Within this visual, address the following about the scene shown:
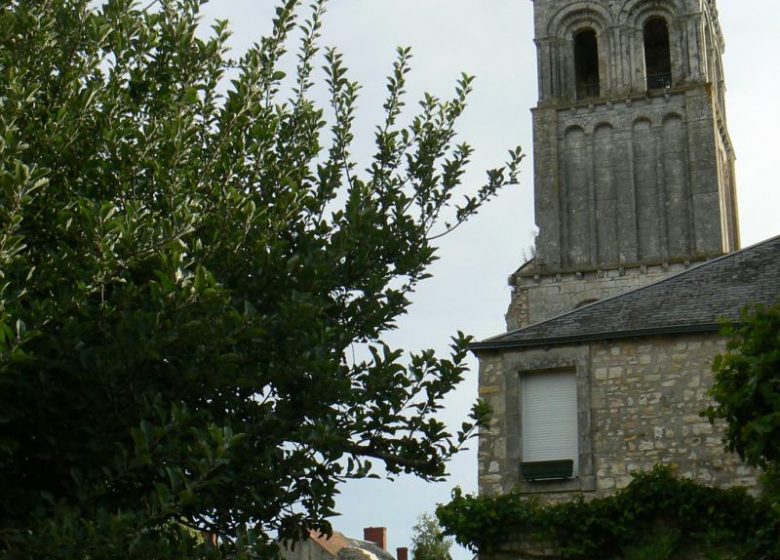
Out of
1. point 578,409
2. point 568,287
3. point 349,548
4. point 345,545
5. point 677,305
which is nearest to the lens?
point 578,409

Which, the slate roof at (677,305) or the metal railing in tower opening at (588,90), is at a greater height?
the metal railing in tower opening at (588,90)

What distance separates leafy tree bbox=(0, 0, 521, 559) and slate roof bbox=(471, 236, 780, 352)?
476 centimetres

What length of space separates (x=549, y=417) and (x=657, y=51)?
31.7 metres

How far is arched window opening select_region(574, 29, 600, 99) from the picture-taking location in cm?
4603

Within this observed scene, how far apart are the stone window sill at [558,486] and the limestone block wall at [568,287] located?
23.9 meters

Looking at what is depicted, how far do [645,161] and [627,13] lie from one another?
5.56 metres

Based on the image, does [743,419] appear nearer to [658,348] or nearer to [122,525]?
[658,348]

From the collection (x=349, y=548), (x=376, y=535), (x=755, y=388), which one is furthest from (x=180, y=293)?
(x=376, y=535)

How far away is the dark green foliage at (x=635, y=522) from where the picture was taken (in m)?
15.3

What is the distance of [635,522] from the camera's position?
52.0 feet

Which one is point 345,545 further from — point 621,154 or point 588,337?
point 588,337

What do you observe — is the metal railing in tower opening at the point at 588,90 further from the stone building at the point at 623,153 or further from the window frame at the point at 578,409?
the window frame at the point at 578,409

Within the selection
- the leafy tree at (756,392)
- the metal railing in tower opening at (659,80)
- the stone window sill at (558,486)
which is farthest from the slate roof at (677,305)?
the metal railing in tower opening at (659,80)

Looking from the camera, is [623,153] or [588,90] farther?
[588,90]
